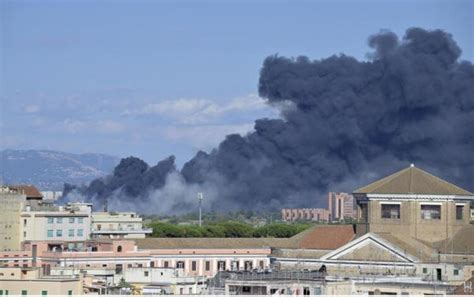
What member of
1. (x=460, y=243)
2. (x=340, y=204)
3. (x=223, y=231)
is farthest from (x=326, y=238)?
(x=340, y=204)

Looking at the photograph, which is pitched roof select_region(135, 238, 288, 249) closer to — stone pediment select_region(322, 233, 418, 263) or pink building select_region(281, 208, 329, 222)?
stone pediment select_region(322, 233, 418, 263)

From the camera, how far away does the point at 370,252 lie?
195ft

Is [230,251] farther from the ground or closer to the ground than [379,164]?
closer to the ground

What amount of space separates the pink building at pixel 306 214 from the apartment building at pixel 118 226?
232ft

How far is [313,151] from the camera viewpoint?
175500mm

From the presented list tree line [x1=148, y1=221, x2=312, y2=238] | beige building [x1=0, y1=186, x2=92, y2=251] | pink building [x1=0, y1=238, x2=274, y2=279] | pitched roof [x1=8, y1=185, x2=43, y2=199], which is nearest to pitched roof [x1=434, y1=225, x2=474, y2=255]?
pink building [x1=0, y1=238, x2=274, y2=279]

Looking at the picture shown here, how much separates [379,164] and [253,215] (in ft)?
49.6

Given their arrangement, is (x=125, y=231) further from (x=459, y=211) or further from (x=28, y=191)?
(x=459, y=211)

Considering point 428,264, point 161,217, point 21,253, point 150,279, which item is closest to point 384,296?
point 150,279

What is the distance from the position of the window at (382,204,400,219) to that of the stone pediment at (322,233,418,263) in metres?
2.76

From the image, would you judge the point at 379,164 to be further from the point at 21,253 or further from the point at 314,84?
the point at 21,253

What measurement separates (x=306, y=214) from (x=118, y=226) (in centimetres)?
7641

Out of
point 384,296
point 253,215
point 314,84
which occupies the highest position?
point 314,84

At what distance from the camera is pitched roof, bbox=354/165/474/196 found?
62.3m
